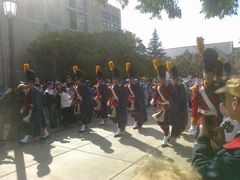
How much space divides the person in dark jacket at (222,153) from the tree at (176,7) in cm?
389

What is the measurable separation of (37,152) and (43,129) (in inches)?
48.9

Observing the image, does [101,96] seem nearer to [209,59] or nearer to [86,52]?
[209,59]

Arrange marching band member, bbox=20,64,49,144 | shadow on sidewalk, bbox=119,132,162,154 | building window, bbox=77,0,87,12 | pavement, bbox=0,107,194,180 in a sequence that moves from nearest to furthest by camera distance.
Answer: pavement, bbox=0,107,194,180 → shadow on sidewalk, bbox=119,132,162,154 → marching band member, bbox=20,64,49,144 → building window, bbox=77,0,87,12

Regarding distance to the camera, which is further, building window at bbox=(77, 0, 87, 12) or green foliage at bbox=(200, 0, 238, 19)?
building window at bbox=(77, 0, 87, 12)

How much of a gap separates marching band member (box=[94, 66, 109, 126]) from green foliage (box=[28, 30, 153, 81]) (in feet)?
31.4

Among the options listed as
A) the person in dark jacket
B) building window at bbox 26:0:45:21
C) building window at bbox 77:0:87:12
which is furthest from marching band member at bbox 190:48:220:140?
building window at bbox 77:0:87:12

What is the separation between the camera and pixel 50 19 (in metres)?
26.1

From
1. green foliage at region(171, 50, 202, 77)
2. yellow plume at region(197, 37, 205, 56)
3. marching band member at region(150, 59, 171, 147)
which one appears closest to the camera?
yellow plume at region(197, 37, 205, 56)

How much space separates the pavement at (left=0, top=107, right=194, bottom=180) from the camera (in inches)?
189

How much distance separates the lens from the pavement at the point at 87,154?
15.8ft

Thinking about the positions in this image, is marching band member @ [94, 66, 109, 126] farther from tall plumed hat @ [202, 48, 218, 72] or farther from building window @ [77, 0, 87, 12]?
building window @ [77, 0, 87, 12]

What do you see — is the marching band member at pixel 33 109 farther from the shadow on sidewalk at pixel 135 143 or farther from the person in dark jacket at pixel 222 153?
the person in dark jacket at pixel 222 153

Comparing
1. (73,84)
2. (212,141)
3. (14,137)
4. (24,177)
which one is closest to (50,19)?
(73,84)

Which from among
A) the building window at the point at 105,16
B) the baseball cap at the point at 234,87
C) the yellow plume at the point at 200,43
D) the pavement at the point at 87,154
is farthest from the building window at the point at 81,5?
the baseball cap at the point at 234,87
